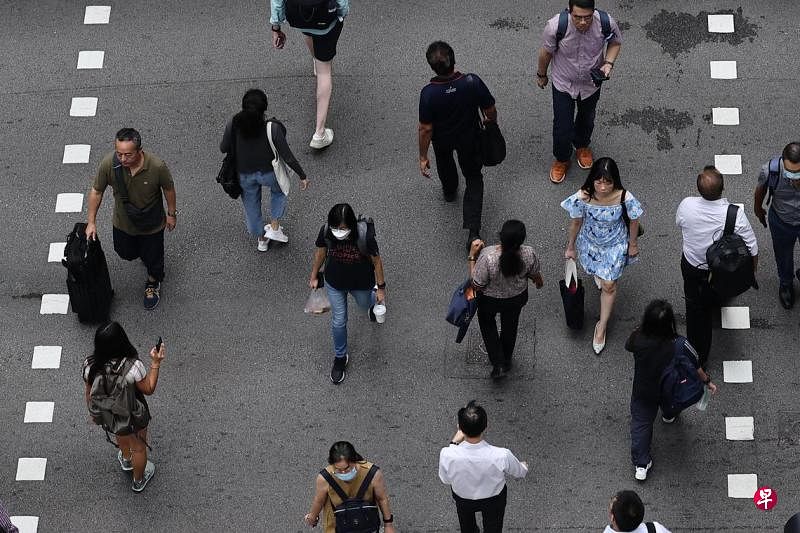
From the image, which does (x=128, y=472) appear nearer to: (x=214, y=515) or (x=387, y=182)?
(x=214, y=515)

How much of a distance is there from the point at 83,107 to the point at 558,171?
13.4 ft

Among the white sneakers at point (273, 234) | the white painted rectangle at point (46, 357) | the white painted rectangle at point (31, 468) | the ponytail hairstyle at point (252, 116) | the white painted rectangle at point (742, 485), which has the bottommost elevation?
the white painted rectangle at point (31, 468)

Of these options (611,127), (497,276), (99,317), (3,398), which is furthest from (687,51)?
(3,398)

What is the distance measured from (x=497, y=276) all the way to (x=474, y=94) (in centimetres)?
156

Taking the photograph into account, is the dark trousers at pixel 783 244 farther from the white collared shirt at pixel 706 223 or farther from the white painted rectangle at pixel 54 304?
the white painted rectangle at pixel 54 304

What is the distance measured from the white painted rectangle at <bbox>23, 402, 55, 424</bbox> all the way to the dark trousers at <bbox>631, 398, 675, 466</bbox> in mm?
4236

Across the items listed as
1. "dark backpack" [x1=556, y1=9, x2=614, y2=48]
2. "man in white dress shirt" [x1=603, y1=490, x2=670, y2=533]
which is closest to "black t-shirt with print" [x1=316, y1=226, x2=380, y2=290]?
"dark backpack" [x1=556, y1=9, x2=614, y2=48]

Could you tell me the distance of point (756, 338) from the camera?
37.4 feet

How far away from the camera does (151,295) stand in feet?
38.8

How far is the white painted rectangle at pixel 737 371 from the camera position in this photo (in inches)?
442

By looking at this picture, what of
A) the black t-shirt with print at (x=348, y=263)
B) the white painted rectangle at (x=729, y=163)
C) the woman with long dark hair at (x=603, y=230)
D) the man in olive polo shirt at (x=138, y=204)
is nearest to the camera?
the black t-shirt with print at (x=348, y=263)

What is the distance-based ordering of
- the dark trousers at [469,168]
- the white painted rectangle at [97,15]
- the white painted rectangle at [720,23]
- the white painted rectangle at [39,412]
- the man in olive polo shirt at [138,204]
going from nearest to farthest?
the man in olive polo shirt at [138,204]
the white painted rectangle at [39,412]
the dark trousers at [469,168]
the white painted rectangle at [720,23]
the white painted rectangle at [97,15]

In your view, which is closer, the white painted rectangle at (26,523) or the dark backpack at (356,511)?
the dark backpack at (356,511)

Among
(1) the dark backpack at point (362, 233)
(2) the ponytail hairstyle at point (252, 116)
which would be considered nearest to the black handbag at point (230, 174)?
(2) the ponytail hairstyle at point (252, 116)
